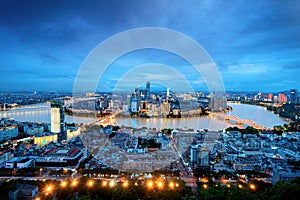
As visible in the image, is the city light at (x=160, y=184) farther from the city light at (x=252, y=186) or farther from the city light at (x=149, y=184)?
the city light at (x=252, y=186)

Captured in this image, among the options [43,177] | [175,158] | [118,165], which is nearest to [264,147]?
[175,158]

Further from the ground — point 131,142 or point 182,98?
point 182,98

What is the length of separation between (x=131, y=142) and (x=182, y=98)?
4.32 meters

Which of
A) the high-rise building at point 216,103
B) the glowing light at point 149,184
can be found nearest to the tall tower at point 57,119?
the glowing light at point 149,184

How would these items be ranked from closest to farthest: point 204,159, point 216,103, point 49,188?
point 49,188, point 204,159, point 216,103

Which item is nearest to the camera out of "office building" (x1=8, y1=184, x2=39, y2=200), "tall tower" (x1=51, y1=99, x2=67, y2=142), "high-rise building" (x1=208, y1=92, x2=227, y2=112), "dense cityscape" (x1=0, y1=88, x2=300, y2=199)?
"office building" (x1=8, y1=184, x2=39, y2=200)

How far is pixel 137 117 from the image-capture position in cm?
805

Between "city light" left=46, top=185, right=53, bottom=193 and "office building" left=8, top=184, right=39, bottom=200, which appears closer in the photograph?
"office building" left=8, top=184, right=39, bottom=200

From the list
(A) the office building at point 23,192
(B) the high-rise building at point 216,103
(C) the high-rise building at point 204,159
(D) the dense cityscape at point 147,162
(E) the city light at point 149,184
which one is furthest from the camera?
(B) the high-rise building at point 216,103

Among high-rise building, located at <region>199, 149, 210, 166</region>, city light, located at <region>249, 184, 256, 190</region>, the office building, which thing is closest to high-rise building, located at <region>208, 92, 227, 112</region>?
high-rise building, located at <region>199, 149, 210, 166</region>

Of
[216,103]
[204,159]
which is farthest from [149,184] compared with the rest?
[216,103]

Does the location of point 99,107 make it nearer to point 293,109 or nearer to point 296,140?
point 296,140

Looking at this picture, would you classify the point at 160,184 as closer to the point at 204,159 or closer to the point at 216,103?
the point at 204,159

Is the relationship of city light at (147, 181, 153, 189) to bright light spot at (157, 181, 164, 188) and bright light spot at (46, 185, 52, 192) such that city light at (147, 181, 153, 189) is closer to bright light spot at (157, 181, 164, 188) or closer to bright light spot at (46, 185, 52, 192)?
bright light spot at (157, 181, 164, 188)
